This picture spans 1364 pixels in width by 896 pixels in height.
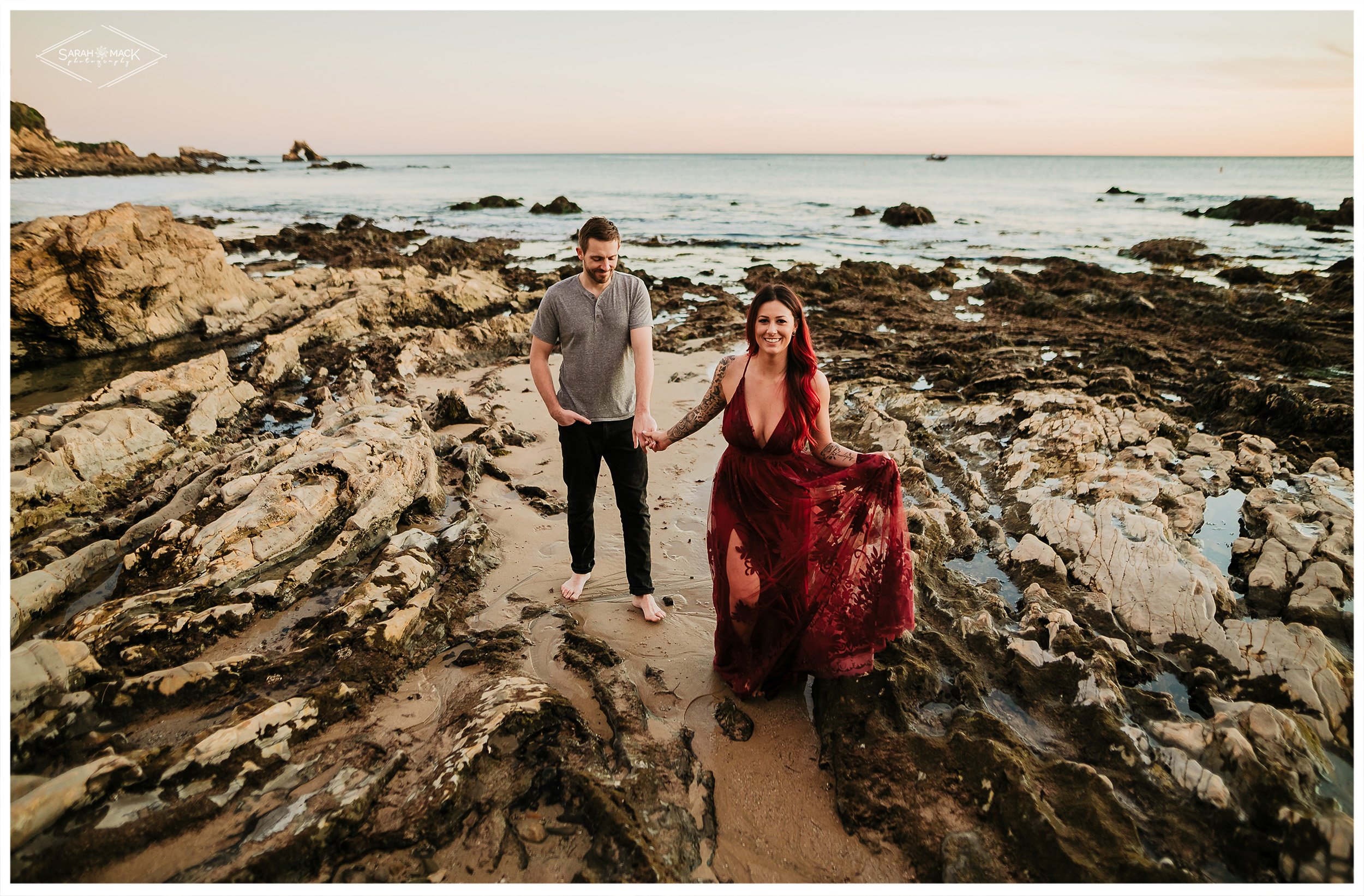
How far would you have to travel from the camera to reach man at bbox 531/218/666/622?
11.9 ft

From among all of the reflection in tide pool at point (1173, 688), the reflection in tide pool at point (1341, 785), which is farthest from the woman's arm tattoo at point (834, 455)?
the reflection in tide pool at point (1341, 785)

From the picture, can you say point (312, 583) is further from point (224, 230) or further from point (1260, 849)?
point (224, 230)

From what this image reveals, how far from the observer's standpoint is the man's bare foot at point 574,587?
13.8ft

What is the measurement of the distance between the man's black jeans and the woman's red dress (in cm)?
76

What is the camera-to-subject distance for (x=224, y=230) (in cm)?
2414

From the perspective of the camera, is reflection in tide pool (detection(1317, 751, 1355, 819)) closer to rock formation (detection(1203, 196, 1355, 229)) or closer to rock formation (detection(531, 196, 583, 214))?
rock formation (detection(531, 196, 583, 214))

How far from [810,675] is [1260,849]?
1.89 m

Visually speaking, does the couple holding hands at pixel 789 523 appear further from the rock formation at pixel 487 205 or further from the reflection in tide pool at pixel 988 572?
the rock formation at pixel 487 205

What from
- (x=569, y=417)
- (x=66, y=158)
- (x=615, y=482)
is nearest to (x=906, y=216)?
(x=615, y=482)

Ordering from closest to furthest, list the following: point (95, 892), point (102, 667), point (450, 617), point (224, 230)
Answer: point (95, 892), point (102, 667), point (450, 617), point (224, 230)

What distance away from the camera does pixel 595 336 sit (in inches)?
143

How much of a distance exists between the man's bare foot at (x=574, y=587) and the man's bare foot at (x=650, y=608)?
399 mm

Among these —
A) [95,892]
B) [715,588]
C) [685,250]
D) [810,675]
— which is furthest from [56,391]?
[685,250]

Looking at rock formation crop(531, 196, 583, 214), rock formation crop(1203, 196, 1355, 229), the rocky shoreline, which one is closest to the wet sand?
the rocky shoreline
